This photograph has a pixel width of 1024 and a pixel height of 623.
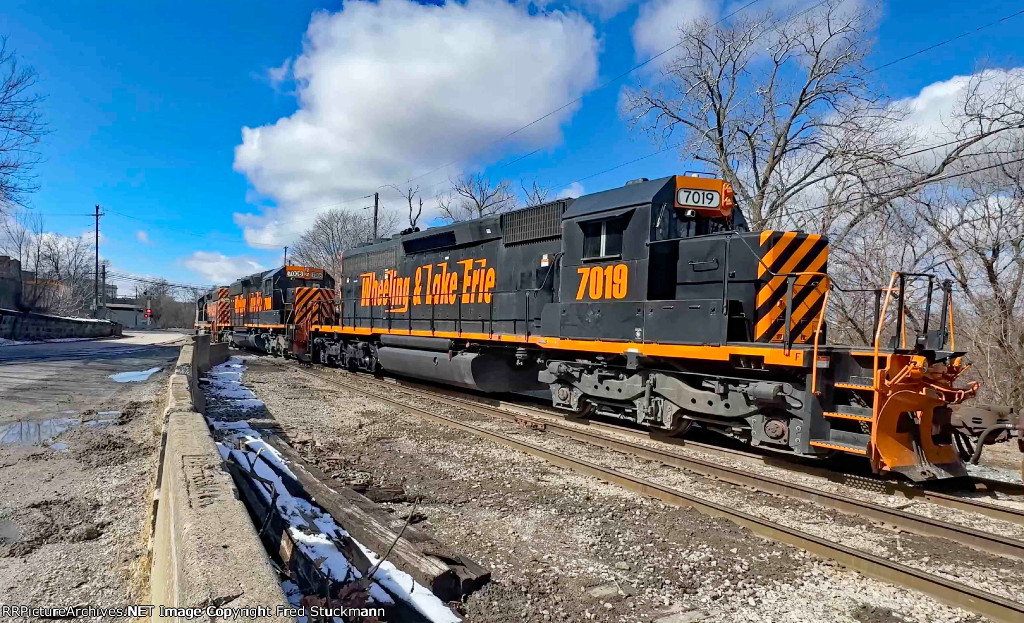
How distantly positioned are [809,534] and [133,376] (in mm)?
16261

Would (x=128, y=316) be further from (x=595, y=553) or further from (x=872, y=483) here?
(x=872, y=483)

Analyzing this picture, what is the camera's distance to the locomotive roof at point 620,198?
7684 millimetres

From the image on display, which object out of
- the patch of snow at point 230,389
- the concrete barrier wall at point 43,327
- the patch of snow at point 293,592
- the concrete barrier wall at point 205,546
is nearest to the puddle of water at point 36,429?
the patch of snow at point 230,389

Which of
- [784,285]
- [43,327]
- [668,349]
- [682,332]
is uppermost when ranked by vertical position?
[784,285]

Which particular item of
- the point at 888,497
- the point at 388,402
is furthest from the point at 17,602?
the point at 388,402

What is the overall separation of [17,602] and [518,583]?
304cm

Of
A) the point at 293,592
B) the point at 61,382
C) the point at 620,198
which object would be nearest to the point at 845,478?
the point at 620,198

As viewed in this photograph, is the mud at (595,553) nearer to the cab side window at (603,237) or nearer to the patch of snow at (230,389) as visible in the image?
the cab side window at (603,237)

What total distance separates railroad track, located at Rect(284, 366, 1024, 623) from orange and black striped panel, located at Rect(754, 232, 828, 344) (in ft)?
5.97

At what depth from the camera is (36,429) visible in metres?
7.92

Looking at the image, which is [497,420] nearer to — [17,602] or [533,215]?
[533,215]

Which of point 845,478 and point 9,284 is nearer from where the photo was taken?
point 845,478

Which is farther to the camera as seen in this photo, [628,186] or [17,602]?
[628,186]

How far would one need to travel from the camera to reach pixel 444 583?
3.58 m
